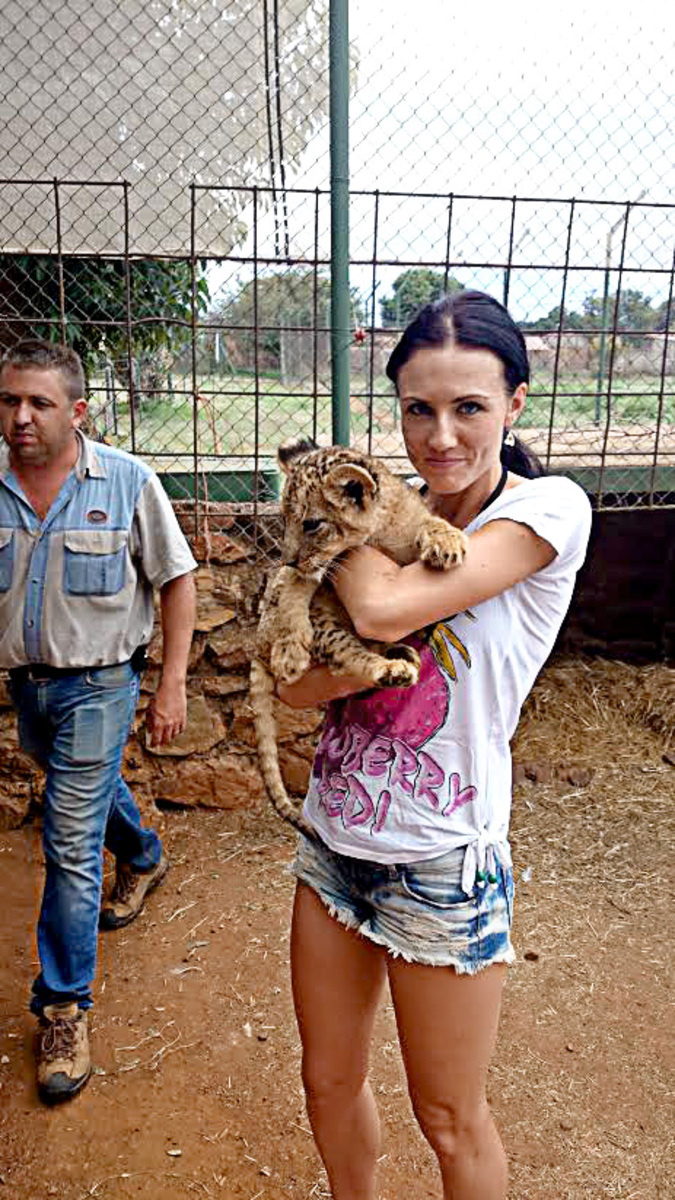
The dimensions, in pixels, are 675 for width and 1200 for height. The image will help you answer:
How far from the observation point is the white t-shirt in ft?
6.13

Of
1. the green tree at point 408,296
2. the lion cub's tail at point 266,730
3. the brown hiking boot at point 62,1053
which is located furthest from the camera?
the green tree at point 408,296

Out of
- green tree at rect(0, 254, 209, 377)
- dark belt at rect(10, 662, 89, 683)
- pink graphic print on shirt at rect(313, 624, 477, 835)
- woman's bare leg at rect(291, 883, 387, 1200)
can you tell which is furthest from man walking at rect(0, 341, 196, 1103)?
pink graphic print on shirt at rect(313, 624, 477, 835)

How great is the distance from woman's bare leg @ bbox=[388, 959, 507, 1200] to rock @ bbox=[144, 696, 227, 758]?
3524mm

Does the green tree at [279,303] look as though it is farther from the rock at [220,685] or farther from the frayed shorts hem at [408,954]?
the frayed shorts hem at [408,954]

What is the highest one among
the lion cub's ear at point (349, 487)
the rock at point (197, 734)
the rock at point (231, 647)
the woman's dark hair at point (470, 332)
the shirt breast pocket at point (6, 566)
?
the woman's dark hair at point (470, 332)

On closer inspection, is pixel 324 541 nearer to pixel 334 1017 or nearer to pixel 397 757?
pixel 397 757

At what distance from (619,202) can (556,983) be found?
12.8ft

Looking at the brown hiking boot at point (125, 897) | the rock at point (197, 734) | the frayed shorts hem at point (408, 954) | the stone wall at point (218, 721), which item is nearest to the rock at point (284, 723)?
the stone wall at point (218, 721)

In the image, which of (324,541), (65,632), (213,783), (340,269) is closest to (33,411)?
(65,632)

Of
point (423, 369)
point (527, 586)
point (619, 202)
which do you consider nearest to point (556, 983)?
point (527, 586)

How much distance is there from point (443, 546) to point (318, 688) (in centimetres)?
46

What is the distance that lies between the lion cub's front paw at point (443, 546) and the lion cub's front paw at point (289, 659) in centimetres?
48

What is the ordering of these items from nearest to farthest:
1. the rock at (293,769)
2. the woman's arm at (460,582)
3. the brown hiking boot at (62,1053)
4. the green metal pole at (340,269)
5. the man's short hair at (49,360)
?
1. the woman's arm at (460,582)
2. the brown hiking boot at (62,1053)
3. the man's short hair at (49,360)
4. the green metal pole at (340,269)
5. the rock at (293,769)

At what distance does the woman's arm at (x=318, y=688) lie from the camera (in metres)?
2.01
